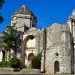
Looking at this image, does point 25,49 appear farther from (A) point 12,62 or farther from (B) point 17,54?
(A) point 12,62

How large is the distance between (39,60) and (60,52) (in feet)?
21.3

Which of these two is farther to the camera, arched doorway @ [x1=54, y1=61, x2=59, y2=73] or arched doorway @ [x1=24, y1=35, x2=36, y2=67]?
arched doorway @ [x1=24, y1=35, x2=36, y2=67]

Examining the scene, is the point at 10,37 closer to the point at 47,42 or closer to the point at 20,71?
the point at 47,42

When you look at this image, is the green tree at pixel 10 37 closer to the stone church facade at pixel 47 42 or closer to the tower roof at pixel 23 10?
the stone church facade at pixel 47 42

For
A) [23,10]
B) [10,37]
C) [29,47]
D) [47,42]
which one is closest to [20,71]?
[10,37]

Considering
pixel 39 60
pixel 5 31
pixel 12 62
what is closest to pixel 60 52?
pixel 39 60

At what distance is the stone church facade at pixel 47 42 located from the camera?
44188 millimetres

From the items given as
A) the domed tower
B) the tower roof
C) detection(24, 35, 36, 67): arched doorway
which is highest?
the tower roof

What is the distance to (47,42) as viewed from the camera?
56.9m

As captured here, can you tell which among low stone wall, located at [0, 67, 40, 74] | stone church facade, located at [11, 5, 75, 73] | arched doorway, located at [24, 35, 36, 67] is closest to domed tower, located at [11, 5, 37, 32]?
stone church facade, located at [11, 5, 75, 73]

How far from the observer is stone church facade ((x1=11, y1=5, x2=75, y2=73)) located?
145ft

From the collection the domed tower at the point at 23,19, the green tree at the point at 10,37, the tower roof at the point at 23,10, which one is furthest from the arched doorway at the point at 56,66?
the tower roof at the point at 23,10

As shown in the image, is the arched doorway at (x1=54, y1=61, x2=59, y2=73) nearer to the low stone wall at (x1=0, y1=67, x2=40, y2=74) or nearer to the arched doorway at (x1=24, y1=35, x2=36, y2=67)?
the low stone wall at (x1=0, y1=67, x2=40, y2=74)

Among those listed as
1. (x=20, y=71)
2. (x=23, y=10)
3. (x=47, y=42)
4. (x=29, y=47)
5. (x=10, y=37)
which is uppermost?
(x=23, y=10)
